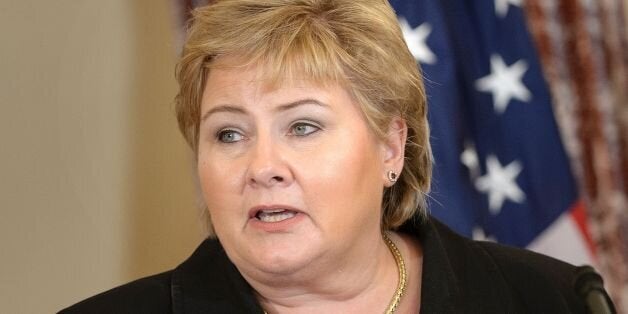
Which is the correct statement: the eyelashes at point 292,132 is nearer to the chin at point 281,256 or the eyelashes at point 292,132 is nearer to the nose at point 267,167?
the nose at point 267,167

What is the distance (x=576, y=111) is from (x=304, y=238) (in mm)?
1330

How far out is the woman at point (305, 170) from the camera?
204 cm

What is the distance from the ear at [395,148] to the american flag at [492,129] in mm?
682

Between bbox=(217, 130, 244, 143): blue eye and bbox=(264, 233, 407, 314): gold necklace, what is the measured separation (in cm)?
38

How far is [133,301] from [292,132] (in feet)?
1.62

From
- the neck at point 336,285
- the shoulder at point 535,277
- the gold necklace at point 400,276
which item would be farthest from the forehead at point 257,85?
the shoulder at point 535,277

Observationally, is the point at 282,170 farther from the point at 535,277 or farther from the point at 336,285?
the point at 535,277

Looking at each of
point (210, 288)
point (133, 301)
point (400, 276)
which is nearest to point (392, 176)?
point (400, 276)

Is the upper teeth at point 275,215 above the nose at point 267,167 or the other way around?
the other way around

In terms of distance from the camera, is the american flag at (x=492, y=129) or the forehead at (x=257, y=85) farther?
the american flag at (x=492, y=129)

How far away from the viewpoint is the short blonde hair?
208 cm

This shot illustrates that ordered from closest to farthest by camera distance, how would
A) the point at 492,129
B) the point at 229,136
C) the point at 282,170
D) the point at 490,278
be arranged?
1. the point at 282,170
2. the point at 229,136
3. the point at 490,278
4. the point at 492,129

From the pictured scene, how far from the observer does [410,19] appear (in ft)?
9.85

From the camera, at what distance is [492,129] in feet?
10.1
